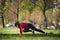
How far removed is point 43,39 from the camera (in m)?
10.7

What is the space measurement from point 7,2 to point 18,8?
49.4 inches

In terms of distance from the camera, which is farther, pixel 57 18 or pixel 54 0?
pixel 57 18

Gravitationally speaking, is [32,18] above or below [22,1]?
below

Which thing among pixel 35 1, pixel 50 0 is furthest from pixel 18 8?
pixel 50 0

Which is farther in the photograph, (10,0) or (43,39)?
(10,0)

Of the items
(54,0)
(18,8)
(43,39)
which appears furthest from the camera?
(18,8)

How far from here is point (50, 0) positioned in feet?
59.4

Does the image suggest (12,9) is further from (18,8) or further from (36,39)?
(36,39)

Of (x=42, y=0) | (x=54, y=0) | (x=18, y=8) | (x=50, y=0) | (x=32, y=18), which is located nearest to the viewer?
(x=54, y=0)

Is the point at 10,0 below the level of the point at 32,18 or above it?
above

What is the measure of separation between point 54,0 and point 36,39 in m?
6.18

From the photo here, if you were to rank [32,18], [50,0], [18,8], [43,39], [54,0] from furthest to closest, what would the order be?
[32,18] < [18,8] < [50,0] < [54,0] < [43,39]

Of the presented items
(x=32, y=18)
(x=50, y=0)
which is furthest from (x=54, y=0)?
(x=32, y=18)

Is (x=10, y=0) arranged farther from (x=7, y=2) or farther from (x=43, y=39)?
(x=43, y=39)
